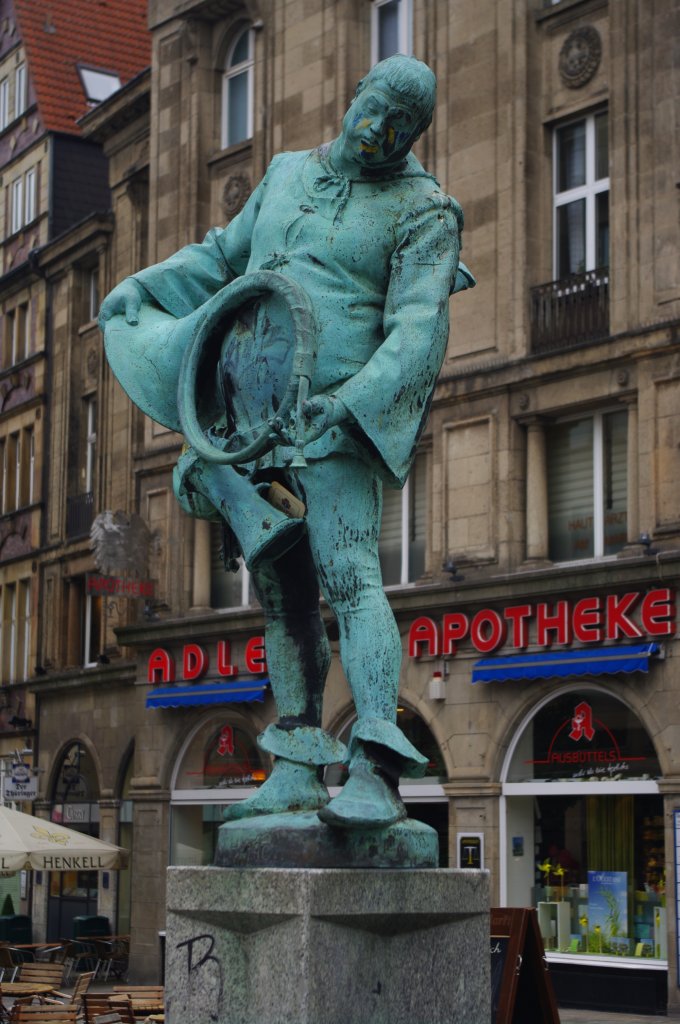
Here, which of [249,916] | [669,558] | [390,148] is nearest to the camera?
[249,916]

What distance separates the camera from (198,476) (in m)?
6.55

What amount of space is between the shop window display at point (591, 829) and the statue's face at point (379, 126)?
54.4 ft

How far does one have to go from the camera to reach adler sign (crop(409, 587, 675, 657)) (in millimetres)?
21875

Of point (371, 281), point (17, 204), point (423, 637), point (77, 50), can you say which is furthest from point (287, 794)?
point (77, 50)

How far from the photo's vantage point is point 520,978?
9.95m

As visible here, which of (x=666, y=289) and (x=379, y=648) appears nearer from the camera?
(x=379, y=648)

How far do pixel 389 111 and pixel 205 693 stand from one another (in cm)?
2276

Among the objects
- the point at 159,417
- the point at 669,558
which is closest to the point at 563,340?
the point at 669,558

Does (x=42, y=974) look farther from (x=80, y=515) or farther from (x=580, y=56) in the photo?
(x=80, y=515)

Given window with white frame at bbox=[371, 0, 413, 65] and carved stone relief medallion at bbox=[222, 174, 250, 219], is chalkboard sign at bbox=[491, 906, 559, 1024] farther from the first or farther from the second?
carved stone relief medallion at bbox=[222, 174, 250, 219]

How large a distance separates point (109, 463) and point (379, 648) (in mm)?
30775

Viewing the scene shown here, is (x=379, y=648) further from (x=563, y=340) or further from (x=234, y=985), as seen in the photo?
(x=563, y=340)

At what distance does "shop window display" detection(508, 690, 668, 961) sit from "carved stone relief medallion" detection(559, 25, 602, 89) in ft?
25.0

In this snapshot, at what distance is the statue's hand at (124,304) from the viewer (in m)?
6.75
